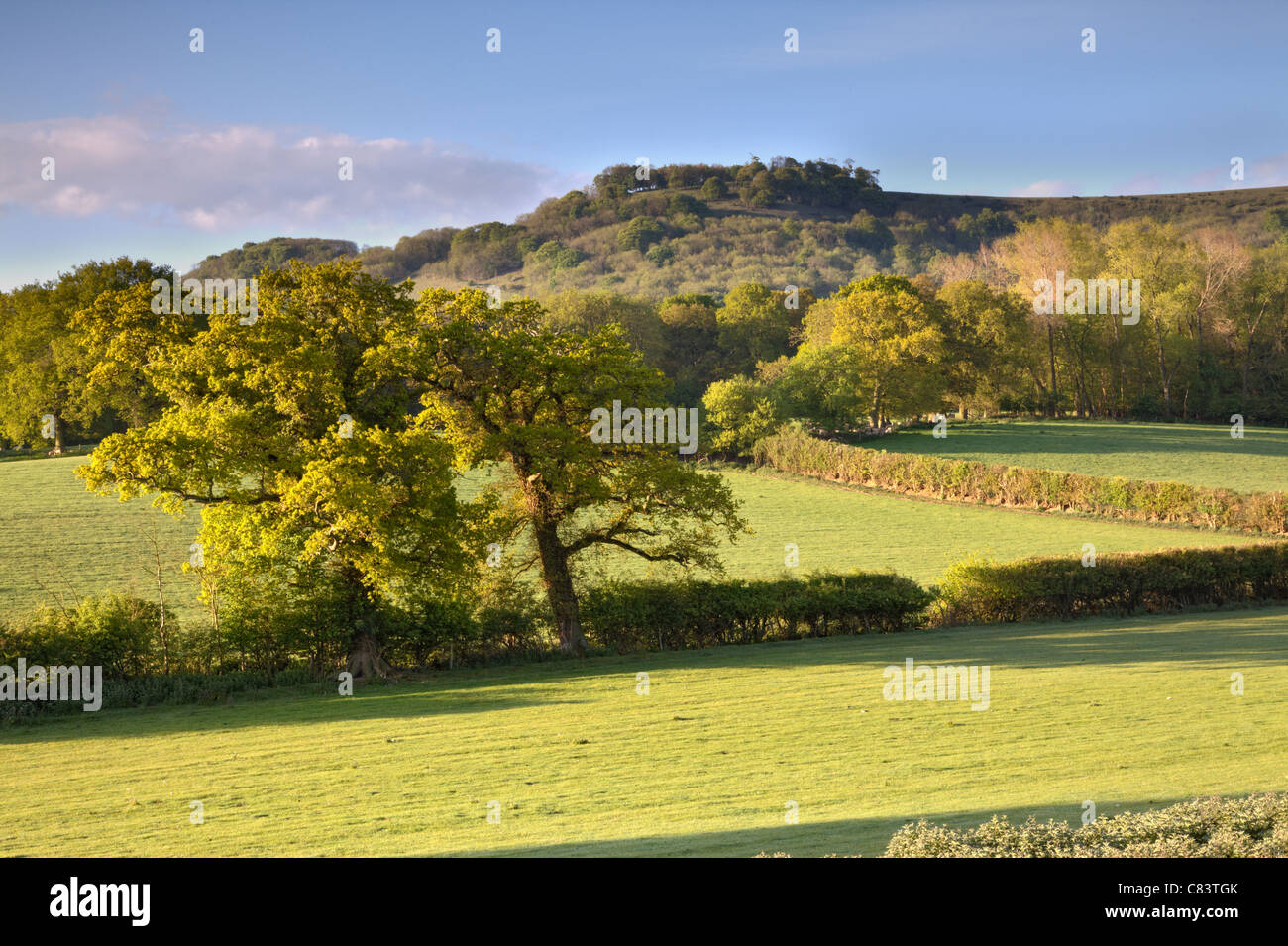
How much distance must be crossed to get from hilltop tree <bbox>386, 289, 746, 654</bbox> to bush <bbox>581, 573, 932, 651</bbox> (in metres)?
1.06

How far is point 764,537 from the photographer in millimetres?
49344

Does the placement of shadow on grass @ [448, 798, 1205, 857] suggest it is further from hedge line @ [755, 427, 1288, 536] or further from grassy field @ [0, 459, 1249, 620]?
hedge line @ [755, 427, 1288, 536]

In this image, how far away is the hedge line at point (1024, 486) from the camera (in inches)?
1743

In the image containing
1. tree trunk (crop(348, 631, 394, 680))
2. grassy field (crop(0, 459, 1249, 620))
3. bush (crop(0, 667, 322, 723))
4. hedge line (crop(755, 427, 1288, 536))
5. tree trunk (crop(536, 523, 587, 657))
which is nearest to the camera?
bush (crop(0, 667, 322, 723))

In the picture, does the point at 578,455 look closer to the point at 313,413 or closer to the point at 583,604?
the point at 583,604

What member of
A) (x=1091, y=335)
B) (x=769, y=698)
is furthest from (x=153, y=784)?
(x=1091, y=335)

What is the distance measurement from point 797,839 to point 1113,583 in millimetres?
25193

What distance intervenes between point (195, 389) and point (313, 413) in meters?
2.98

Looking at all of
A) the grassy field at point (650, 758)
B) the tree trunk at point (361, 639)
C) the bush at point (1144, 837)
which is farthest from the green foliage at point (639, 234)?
the bush at point (1144, 837)

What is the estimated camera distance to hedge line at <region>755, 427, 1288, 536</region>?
44281 millimetres

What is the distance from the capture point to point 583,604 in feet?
89.3

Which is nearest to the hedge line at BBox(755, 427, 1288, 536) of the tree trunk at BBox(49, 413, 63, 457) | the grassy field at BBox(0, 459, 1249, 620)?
the grassy field at BBox(0, 459, 1249, 620)

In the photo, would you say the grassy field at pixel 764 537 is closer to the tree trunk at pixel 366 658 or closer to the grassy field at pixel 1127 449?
the tree trunk at pixel 366 658

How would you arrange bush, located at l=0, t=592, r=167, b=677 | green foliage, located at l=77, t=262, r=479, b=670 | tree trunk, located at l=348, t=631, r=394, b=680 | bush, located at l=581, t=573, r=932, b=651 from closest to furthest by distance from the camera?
1. bush, located at l=0, t=592, r=167, b=677
2. green foliage, located at l=77, t=262, r=479, b=670
3. tree trunk, located at l=348, t=631, r=394, b=680
4. bush, located at l=581, t=573, r=932, b=651
